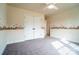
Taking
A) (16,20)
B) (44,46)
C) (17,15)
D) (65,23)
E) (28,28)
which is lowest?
(44,46)

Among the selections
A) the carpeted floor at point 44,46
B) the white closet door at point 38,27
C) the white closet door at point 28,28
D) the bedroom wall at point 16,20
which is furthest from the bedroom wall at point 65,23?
the white closet door at point 28,28

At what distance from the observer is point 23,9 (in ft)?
9.58

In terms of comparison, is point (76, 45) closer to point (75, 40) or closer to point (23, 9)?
point (75, 40)

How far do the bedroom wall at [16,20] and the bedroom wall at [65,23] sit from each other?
415mm

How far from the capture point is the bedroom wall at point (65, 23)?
8.99 feet

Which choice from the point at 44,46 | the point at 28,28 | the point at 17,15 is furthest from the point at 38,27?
the point at 17,15

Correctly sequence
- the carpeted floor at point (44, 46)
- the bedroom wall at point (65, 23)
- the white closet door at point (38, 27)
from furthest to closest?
1. the white closet door at point (38, 27)
2. the bedroom wall at point (65, 23)
3. the carpeted floor at point (44, 46)

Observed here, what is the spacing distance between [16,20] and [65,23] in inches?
54.7

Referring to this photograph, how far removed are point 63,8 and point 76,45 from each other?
109 cm

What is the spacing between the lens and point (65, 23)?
2.75 m

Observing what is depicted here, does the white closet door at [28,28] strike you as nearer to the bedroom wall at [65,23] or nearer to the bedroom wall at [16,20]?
the bedroom wall at [16,20]

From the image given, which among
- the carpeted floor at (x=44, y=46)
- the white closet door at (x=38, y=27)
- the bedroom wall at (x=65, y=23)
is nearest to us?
the carpeted floor at (x=44, y=46)

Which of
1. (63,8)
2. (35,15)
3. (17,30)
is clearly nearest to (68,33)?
(63,8)

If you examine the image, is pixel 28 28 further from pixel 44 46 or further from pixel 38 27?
pixel 44 46
